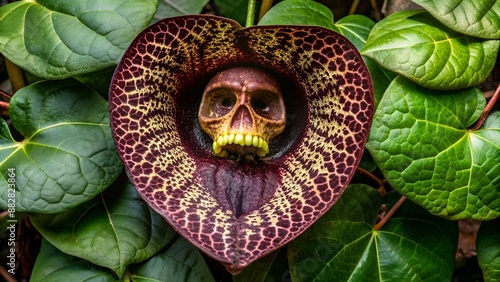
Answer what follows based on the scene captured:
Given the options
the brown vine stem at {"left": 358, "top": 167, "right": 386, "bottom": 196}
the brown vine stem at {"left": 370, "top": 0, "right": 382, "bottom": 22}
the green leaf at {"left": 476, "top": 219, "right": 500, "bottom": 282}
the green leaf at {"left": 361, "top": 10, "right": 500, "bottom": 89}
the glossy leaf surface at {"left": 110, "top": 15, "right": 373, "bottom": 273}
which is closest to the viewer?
the glossy leaf surface at {"left": 110, "top": 15, "right": 373, "bottom": 273}

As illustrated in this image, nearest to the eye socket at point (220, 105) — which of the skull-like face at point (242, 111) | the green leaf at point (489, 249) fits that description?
the skull-like face at point (242, 111)

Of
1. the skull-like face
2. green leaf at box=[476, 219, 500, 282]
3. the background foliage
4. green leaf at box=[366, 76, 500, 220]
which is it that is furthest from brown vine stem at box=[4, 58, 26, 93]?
green leaf at box=[476, 219, 500, 282]

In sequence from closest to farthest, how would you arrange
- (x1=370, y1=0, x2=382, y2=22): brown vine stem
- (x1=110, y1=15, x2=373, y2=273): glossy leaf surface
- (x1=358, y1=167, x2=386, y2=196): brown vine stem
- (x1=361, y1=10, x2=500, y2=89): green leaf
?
(x1=110, y1=15, x2=373, y2=273): glossy leaf surface
(x1=361, y1=10, x2=500, y2=89): green leaf
(x1=358, y1=167, x2=386, y2=196): brown vine stem
(x1=370, y1=0, x2=382, y2=22): brown vine stem

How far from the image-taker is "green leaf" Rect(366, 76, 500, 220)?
94 centimetres

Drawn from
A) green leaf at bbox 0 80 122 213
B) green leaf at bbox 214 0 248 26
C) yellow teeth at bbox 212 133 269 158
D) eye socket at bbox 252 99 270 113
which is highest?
green leaf at bbox 214 0 248 26

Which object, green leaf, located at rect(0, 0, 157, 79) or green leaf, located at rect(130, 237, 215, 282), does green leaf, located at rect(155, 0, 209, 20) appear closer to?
green leaf, located at rect(0, 0, 157, 79)

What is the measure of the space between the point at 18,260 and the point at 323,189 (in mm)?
741

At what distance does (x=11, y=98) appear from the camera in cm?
99

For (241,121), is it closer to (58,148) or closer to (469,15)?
(58,148)

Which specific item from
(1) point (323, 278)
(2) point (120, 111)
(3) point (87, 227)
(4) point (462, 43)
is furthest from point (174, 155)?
(4) point (462, 43)

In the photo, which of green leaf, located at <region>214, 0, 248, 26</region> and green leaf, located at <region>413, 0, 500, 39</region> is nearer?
green leaf, located at <region>413, 0, 500, 39</region>

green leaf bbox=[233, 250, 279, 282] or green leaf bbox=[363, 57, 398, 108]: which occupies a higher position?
green leaf bbox=[363, 57, 398, 108]

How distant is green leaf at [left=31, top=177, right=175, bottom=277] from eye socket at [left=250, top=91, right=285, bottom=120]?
26 centimetres

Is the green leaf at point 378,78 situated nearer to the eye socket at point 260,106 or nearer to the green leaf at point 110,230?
the eye socket at point 260,106
